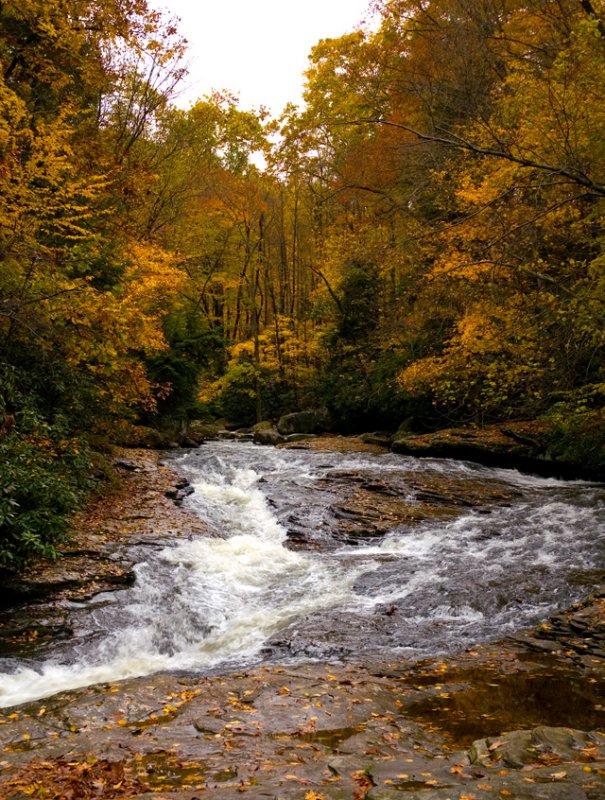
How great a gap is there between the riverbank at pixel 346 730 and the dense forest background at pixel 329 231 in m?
3.17

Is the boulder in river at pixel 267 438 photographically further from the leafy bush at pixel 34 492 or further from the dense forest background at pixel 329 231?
the leafy bush at pixel 34 492

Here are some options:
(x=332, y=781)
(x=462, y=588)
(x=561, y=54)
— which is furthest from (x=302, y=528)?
(x=561, y=54)

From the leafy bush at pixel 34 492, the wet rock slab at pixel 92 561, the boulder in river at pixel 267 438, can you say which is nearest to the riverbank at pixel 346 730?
the wet rock slab at pixel 92 561

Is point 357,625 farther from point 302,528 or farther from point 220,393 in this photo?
point 220,393

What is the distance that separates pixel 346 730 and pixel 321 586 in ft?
12.7

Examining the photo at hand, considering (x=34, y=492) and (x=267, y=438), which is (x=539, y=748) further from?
(x=267, y=438)

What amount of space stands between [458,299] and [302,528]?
24.7 feet

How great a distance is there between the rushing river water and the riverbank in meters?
0.55

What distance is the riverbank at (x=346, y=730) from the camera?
3400 millimetres

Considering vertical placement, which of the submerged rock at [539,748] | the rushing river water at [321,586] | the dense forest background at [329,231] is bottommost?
the rushing river water at [321,586]

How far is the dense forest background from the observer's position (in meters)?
9.31

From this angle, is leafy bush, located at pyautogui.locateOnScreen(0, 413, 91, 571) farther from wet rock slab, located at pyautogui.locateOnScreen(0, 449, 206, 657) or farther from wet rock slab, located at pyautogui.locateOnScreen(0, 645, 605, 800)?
wet rock slab, located at pyautogui.locateOnScreen(0, 645, 605, 800)

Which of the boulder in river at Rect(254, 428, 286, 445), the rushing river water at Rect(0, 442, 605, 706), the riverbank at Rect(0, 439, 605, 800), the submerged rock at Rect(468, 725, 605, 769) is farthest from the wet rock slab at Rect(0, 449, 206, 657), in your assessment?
the boulder in river at Rect(254, 428, 286, 445)

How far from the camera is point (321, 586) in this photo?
839cm
